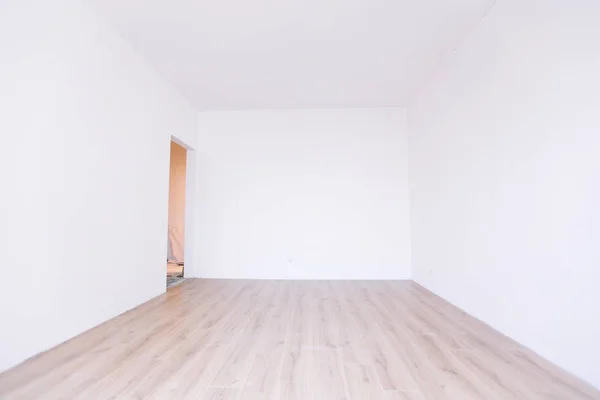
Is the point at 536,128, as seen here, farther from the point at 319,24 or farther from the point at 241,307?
the point at 241,307

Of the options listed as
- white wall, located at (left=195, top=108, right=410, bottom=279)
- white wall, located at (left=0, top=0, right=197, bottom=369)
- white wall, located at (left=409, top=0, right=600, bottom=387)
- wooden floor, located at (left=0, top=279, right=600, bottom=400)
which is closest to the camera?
wooden floor, located at (left=0, top=279, right=600, bottom=400)

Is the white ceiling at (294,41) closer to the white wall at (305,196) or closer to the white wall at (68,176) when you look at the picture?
the white wall at (68,176)

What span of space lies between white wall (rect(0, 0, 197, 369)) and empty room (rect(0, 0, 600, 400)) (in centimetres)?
2

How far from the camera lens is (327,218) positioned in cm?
512

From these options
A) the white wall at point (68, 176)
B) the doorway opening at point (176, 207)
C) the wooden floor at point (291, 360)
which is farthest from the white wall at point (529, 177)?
the doorway opening at point (176, 207)

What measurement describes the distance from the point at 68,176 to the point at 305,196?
3354 millimetres

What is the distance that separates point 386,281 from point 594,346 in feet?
10.4

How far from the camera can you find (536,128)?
2162mm

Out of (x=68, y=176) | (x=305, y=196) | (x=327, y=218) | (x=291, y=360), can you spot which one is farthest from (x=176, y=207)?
(x=291, y=360)

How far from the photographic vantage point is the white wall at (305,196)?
5.05 m

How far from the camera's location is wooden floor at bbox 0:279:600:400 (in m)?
1.66

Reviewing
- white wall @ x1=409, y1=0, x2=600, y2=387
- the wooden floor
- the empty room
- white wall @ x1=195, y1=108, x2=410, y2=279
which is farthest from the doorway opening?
white wall @ x1=409, y1=0, x2=600, y2=387

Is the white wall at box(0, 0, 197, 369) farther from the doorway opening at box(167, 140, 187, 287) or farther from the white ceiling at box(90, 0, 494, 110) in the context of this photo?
the doorway opening at box(167, 140, 187, 287)

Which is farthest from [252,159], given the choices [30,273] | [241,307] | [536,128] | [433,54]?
[536,128]
